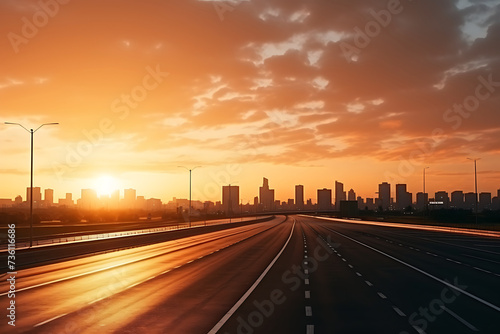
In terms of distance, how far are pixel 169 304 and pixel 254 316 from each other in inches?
139

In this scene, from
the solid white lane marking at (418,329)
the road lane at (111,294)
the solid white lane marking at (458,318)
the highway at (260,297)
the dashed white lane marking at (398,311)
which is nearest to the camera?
the solid white lane marking at (418,329)

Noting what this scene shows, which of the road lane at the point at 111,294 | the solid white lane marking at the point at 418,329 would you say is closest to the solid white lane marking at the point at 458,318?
the solid white lane marking at the point at 418,329

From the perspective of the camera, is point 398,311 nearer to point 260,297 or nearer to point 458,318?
point 458,318

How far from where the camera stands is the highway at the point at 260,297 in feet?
46.8

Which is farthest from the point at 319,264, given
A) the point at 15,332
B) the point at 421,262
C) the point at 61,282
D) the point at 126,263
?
the point at 15,332

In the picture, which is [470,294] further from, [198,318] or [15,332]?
[15,332]

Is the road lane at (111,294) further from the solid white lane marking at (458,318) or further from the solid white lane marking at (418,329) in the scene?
the solid white lane marking at (458,318)

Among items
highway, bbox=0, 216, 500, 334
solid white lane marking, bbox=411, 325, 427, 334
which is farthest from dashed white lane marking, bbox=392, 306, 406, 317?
solid white lane marking, bbox=411, 325, 427, 334

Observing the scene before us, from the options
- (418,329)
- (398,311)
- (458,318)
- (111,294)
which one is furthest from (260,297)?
(418,329)

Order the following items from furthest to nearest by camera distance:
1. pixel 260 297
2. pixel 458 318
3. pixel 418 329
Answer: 1. pixel 260 297
2. pixel 458 318
3. pixel 418 329

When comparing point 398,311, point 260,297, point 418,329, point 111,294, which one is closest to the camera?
point 418,329

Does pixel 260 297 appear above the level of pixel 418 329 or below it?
below

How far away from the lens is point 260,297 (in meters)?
19.3

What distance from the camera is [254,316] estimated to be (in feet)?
50.9
